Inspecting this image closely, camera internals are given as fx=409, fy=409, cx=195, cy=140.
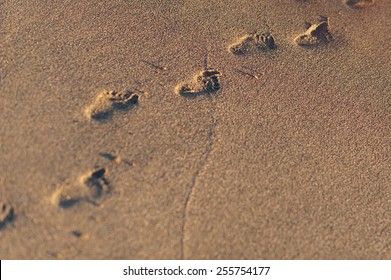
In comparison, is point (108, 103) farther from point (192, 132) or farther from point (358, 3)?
point (358, 3)

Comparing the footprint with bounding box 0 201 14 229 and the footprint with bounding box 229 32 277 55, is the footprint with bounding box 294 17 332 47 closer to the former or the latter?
the footprint with bounding box 229 32 277 55

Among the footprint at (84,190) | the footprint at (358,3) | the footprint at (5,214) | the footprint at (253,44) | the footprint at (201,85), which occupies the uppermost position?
the footprint at (358,3)

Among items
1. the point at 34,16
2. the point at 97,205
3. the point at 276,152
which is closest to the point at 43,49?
the point at 34,16

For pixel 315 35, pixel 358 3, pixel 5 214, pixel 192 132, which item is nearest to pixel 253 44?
pixel 315 35

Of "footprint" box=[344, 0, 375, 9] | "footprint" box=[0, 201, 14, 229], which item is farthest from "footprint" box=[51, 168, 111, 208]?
"footprint" box=[344, 0, 375, 9]

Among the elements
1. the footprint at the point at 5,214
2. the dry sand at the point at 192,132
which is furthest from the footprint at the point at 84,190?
the footprint at the point at 5,214

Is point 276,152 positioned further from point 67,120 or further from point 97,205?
point 67,120

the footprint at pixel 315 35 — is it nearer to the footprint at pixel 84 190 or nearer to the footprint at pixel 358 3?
the footprint at pixel 358 3
